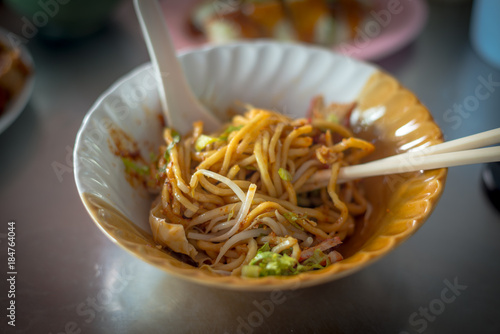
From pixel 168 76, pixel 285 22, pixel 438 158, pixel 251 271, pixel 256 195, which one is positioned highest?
pixel 285 22

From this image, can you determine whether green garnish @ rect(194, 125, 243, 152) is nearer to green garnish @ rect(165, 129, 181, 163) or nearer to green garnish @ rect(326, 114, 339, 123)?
green garnish @ rect(165, 129, 181, 163)

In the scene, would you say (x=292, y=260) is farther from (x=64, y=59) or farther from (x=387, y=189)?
(x=64, y=59)

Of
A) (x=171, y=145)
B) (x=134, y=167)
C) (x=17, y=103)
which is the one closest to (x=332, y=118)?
(x=171, y=145)

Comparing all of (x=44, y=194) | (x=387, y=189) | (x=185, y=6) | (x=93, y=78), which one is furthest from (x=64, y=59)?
(x=387, y=189)

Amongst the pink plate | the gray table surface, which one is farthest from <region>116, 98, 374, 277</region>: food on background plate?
the pink plate

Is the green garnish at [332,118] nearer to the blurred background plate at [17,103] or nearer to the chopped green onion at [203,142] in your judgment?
the chopped green onion at [203,142]

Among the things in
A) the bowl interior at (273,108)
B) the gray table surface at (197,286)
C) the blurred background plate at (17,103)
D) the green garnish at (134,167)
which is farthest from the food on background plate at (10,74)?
the green garnish at (134,167)

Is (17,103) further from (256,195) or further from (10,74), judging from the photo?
(256,195)
